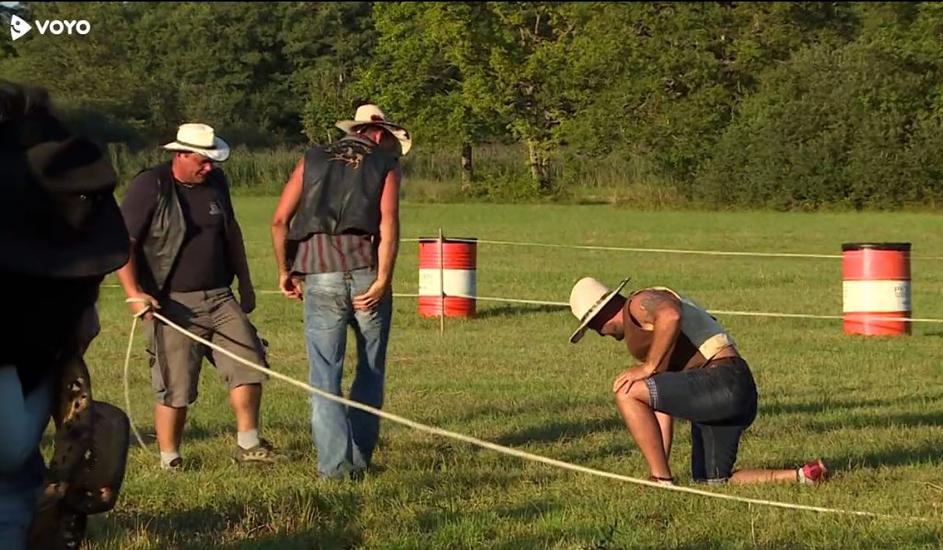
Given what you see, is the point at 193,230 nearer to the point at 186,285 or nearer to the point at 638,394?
the point at 186,285

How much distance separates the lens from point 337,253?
26.5 feet

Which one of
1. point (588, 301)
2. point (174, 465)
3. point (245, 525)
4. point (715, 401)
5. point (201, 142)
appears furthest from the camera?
point (201, 142)

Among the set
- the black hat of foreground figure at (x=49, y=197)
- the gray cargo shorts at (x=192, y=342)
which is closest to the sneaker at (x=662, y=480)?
the gray cargo shorts at (x=192, y=342)

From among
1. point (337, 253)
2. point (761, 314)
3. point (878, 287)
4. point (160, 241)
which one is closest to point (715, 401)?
point (337, 253)

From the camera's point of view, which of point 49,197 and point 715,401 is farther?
point 715,401

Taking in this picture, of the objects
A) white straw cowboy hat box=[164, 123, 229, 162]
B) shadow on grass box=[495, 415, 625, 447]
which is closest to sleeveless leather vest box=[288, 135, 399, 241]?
white straw cowboy hat box=[164, 123, 229, 162]

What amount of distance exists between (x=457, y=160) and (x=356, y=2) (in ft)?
56.9

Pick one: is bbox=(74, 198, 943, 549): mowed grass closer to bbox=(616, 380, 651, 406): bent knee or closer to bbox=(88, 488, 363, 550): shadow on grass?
bbox=(88, 488, 363, 550): shadow on grass

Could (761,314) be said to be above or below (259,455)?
above

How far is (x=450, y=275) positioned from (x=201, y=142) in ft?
29.8

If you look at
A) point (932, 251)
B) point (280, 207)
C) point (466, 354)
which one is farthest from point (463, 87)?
point (280, 207)

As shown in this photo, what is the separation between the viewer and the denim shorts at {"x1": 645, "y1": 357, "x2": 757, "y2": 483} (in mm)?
7520

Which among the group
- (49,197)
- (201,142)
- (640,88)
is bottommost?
(49,197)

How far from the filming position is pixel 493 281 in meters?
23.0
